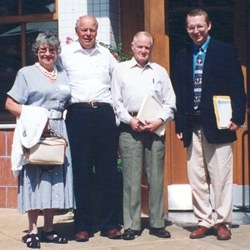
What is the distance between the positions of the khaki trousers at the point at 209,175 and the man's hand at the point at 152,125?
0.35m

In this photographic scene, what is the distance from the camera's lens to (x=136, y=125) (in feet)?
18.7

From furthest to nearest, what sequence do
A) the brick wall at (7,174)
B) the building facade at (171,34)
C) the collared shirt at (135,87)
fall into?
the brick wall at (7,174) < the building facade at (171,34) < the collared shirt at (135,87)

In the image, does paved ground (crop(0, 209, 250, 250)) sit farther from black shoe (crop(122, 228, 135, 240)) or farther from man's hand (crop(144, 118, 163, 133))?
man's hand (crop(144, 118, 163, 133))

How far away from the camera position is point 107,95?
5.83 m

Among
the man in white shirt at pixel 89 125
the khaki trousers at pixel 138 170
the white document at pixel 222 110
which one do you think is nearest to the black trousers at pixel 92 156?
the man in white shirt at pixel 89 125

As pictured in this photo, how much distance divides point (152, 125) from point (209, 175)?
714mm

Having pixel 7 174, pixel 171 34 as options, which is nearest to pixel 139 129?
pixel 171 34

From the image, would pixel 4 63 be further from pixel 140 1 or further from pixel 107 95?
pixel 107 95

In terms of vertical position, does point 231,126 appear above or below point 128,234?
above

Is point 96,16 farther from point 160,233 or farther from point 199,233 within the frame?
point 199,233

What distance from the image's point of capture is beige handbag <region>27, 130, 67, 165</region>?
216 inches

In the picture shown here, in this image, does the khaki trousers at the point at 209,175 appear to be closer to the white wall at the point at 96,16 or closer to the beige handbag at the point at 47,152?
the beige handbag at the point at 47,152

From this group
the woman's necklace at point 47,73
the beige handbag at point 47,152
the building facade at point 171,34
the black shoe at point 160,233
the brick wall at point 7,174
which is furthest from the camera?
the brick wall at point 7,174

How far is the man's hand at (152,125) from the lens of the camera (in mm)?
5734
